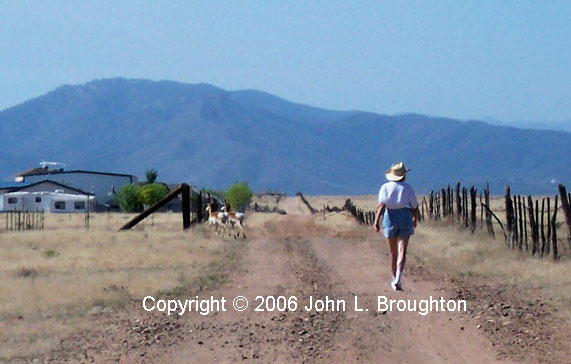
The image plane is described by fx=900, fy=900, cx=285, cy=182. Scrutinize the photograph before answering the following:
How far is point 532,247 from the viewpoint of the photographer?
1828cm

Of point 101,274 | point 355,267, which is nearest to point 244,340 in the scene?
point 355,267

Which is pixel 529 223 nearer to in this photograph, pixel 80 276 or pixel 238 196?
pixel 80 276

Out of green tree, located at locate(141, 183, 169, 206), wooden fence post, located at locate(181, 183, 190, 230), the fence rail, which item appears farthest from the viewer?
green tree, located at locate(141, 183, 169, 206)

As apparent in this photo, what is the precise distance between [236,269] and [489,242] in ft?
21.5

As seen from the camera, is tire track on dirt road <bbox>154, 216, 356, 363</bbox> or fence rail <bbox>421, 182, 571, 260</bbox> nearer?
tire track on dirt road <bbox>154, 216, 356, 363</bbox>

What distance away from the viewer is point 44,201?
91.8 m

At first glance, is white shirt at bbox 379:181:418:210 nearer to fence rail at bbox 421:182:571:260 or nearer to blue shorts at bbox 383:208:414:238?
blue shorts at bbox 383:208:414:238

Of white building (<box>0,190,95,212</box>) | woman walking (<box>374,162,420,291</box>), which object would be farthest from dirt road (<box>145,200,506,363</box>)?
white building (<box>0,190,95,212</box>)

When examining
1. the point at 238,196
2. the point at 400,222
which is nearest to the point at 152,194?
the point at 238,196

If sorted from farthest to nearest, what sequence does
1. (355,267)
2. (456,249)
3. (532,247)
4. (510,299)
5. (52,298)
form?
(456,249), (532,247), (355,267), (52,298), (510,299)

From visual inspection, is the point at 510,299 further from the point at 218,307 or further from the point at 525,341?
the point at 218,307

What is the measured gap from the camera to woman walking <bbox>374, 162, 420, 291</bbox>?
12461 millimetres

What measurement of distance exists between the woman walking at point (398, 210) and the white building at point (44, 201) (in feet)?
266

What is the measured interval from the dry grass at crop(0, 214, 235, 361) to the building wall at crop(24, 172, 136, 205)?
8392cm
